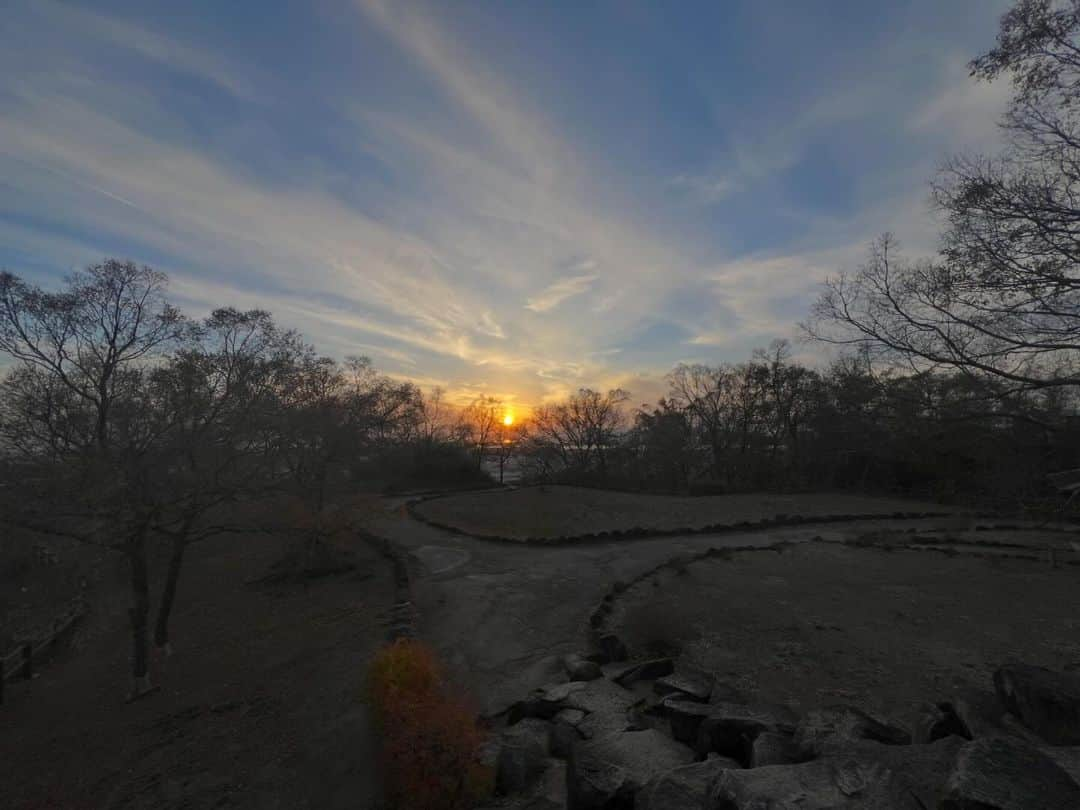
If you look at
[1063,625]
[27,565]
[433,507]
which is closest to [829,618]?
[1063,625]

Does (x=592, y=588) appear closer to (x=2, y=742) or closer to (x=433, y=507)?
(x=2, y=742)

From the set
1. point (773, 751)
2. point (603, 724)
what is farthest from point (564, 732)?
point (773, 751)

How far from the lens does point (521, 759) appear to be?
555 cm

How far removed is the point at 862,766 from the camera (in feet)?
13.0

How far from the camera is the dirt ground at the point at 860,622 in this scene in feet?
26.5

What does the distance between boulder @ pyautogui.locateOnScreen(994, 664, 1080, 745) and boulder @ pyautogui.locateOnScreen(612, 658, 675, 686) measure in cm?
408

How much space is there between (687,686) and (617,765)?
2159 mm

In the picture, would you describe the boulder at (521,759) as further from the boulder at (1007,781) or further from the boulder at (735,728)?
the boulder at (1007,781)

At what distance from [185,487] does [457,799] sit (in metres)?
8.46

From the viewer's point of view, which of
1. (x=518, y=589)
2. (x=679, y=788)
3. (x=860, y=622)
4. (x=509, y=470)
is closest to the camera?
(x=679, y=788)

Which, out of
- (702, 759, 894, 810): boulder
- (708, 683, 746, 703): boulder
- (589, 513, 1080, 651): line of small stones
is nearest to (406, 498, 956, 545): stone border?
(589, 513, 1080, 651): line of small stones

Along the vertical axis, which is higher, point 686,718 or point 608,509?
point 608,509

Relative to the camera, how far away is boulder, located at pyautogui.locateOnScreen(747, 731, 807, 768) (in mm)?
4629

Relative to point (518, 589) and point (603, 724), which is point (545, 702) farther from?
point (518, 589)
